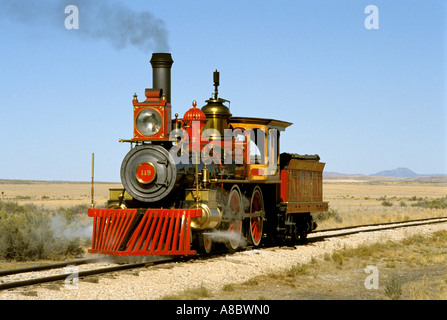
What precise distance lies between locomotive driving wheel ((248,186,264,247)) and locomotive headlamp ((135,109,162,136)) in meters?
4.60

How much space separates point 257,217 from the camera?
Result: 1838 centimetres

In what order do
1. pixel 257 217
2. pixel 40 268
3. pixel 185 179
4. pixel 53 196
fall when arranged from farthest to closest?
pixel 53 196 → pixel 257 217 → pixel 185 179 → pixel 40 268

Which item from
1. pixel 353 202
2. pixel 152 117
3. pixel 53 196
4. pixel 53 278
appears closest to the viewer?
pixel 53 278

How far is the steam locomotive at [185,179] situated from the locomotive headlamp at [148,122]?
0.02 metres

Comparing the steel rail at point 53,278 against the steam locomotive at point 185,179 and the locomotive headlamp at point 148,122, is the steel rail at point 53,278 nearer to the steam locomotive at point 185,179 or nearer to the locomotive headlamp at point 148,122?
the steam locomotive at point 185,179

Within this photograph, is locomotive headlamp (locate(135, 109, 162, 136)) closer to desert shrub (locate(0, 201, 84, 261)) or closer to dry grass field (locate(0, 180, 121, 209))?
desert shrub (locate(0, 201, 84, 261))

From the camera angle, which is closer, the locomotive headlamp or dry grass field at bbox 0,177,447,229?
the locomotive headlamp

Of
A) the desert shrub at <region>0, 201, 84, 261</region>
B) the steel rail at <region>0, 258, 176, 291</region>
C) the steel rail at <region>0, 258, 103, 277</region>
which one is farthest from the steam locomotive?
the desert shrub at <region>0, 201, 84, 261</region>

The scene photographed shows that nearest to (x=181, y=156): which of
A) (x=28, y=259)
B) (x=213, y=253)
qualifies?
(x=213, y=253)

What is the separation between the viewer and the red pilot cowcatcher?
14.2 m

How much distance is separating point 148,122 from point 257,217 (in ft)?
17.5

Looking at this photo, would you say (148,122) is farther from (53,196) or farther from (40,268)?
(53,196)

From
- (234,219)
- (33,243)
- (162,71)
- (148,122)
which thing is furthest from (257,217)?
(33,243)
